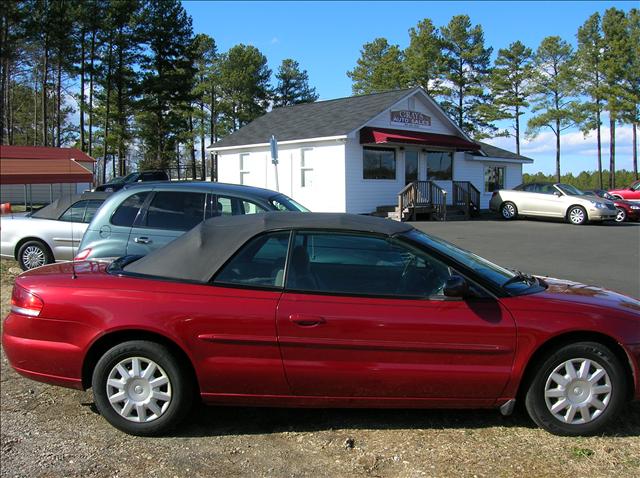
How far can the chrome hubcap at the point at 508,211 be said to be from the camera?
2159 cm

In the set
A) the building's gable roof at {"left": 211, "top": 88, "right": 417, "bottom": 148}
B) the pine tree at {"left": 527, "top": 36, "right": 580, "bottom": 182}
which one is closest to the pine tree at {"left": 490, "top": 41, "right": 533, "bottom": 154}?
the pine tree at {"left": 527, "top": 36, "right": 580, "bottom": 182}

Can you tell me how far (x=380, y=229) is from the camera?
370cm

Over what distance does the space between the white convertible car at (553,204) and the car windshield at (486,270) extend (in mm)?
17220

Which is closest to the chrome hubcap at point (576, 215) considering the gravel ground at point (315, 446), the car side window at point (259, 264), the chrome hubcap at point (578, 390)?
the gravel ground at point (315, 446)

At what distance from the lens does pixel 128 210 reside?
6508 millimetres

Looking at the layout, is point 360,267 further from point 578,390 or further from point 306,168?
point 306,168

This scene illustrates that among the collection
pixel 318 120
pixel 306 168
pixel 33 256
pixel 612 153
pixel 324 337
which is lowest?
pixel 324 337

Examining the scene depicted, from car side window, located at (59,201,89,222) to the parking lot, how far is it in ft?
19.2

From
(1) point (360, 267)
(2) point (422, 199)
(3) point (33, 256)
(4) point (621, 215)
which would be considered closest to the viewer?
(1) point (360, 267)

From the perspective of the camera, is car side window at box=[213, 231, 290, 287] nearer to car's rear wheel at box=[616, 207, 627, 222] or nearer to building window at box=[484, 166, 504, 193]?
car's rear wheel at box=[616, 207, 627, 222]

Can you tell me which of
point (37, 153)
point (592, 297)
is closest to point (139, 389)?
point (592, 297)

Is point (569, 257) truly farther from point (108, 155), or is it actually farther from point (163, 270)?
point (108, 155)

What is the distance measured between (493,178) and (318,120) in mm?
11143

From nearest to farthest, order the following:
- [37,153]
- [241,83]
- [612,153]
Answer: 1. [37,153]
2. [612,153]
3. [241,83]
